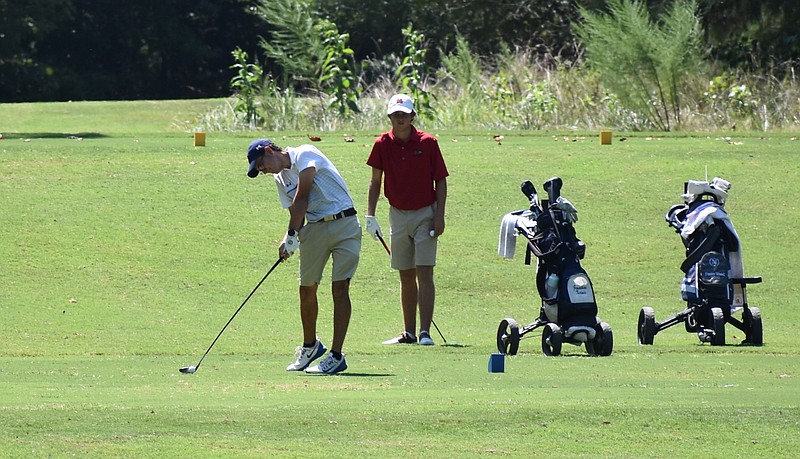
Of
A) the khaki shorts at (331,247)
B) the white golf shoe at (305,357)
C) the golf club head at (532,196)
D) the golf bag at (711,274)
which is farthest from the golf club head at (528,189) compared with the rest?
the white golf shoe at (305,357)

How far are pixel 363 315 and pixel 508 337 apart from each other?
2.68 meters

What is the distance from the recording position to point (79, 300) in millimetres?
13070

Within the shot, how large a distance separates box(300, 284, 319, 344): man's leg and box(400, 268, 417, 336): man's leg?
193cm

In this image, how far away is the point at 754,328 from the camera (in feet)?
36.8

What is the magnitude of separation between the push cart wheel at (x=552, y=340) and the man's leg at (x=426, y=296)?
52.3 inches

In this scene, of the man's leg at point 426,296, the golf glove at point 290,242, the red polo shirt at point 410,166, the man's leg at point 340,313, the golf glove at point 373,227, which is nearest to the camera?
the golf glove at point 290,242

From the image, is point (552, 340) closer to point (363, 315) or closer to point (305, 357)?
point (305, 357)

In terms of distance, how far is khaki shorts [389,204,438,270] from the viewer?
38.0ft

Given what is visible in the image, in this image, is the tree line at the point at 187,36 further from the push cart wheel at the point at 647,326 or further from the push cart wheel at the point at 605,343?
the push cart wheel at the point at 605,343

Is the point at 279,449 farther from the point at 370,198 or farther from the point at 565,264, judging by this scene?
the point at 370,198

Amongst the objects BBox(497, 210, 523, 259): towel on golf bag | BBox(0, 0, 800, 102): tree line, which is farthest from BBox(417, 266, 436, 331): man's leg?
BBox(0, 0, 800, 102): tree line

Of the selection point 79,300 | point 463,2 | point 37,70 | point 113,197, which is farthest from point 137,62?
point 79,300

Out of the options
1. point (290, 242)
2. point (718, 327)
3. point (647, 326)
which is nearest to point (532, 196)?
point (647, 326)

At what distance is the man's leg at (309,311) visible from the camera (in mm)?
9672
